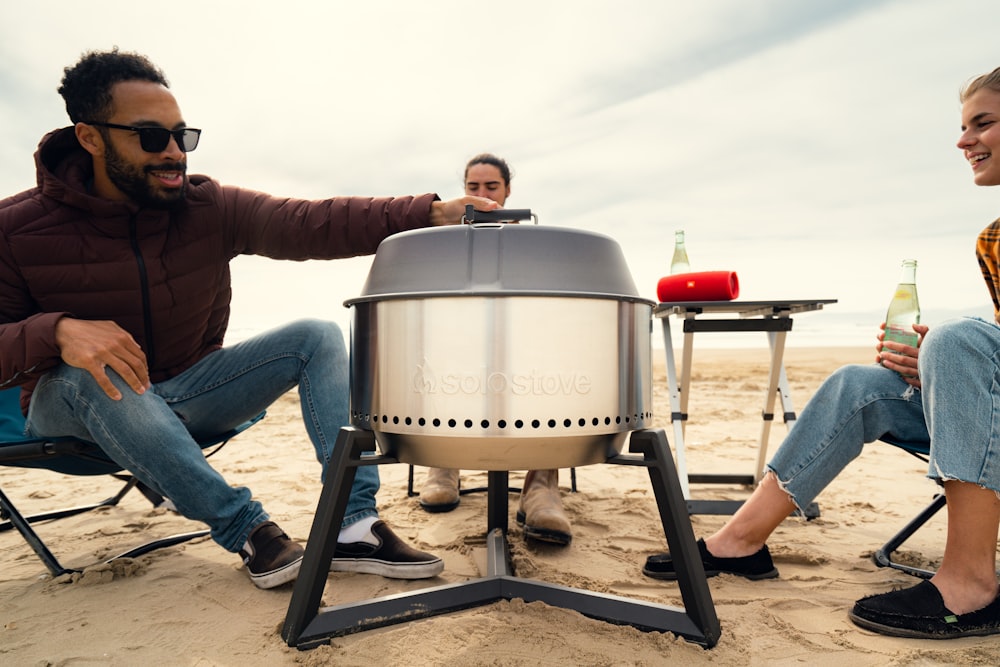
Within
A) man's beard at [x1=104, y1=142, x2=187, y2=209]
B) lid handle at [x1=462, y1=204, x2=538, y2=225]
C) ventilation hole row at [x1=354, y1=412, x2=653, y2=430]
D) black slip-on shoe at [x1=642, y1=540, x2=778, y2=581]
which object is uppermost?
man's beard at [x1=104, y1=142, x2=187, y2=209]

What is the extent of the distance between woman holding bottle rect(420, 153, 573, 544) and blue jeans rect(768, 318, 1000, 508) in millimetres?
782

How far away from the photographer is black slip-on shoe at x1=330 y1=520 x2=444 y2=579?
6.44 ft

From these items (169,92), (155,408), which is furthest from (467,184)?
(155,408)

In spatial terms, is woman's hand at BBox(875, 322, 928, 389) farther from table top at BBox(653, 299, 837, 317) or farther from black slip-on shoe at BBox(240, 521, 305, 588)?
black slip-on shoe at BBox(240, 521, 305, 588)

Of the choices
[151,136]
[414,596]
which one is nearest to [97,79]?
[151,136]

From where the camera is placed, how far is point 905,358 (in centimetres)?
187

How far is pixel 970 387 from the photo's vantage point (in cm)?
158

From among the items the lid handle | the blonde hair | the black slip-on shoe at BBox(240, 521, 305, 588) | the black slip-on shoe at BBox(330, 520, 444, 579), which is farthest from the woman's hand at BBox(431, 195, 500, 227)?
the blonde hair

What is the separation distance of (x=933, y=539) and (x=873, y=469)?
1417 mm

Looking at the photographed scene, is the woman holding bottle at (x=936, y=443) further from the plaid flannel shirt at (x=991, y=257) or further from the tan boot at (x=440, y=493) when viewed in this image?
the tan boot at (x=440, y=493)

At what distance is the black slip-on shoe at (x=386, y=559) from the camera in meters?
1.96

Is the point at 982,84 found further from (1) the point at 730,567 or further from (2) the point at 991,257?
(1) the point at 730,567

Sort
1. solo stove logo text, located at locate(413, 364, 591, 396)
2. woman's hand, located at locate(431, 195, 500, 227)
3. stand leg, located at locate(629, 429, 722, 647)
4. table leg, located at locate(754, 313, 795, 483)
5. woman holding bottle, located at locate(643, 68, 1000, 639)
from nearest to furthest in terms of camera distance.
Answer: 1. solo stove logo text, located at locate(413, 364, 591, 396)
2. stand leg, located at locate(629, 429, 722, 647)
3. woman holding bottle, located at locate(643, 68, 1000, 639)
4. woman's hand, located at locate(431, 195, 500, 227)
5. table leg, located at locate(754, 313, 795, 483)

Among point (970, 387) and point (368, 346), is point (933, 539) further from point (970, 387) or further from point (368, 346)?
point (368, 346)
